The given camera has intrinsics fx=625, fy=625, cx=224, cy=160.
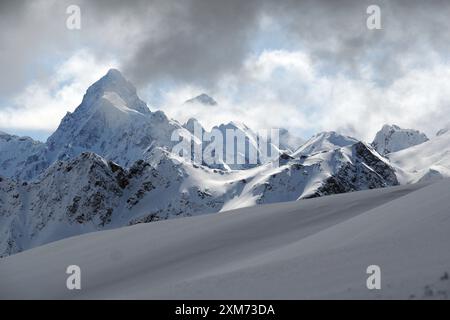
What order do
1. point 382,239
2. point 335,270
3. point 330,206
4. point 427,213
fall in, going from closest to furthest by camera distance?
point 335,270 < point 382,239 < point 427,213 < point 330,206

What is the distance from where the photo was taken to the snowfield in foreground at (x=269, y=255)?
15047mm

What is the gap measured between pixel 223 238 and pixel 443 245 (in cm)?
1224

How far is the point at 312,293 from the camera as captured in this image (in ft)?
46.8

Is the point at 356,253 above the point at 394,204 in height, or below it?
below

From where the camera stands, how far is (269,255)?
2114 centimetres

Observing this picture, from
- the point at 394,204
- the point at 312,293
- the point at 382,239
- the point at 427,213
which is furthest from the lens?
the point at 394,204

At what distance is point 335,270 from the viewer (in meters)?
15.9

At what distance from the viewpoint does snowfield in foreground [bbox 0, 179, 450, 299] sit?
49.4 feet

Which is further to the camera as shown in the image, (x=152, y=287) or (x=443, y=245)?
(x=152, y=287)

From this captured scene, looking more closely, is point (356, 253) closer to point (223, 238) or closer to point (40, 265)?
point (223, 238)
